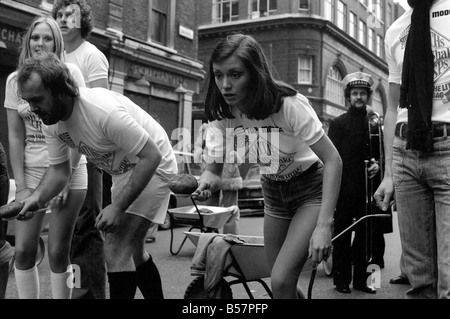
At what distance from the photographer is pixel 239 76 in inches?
110

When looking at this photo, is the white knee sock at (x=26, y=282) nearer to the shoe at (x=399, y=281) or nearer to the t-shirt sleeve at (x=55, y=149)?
the t-shirt sleeve at (x=55, y=149)

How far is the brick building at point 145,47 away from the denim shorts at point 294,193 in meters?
10.5

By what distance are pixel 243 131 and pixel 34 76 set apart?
1077mm

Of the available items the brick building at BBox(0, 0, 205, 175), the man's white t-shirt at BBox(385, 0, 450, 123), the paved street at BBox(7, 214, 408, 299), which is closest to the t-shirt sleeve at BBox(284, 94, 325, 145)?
the man's white t-shirt at BBox(385, 0, 450, 123)

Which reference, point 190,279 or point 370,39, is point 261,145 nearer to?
point 190,279

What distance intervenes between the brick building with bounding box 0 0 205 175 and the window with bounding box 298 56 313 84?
34.7 ft

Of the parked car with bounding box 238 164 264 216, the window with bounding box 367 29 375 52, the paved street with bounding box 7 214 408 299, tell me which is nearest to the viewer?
the paved street with bounding box 7 214 408 299

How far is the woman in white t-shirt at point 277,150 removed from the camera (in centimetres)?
278

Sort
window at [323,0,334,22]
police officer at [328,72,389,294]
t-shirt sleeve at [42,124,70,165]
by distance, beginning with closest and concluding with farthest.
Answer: t-shirt sleeve at [42,124,70,165] → police officer at [328,72,389,294] → window at [323,0,334,22]

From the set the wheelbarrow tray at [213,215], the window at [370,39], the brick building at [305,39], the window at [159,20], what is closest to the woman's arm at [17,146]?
the wheelbarrow tray at [213,215]

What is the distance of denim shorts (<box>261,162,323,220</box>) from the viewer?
10.1 feet

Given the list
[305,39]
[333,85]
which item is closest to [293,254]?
[305,39]

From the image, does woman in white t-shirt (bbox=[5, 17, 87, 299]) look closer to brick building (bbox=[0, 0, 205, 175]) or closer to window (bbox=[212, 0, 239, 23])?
brick building (bbox=[0, 0, 205, 175])

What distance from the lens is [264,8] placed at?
28.3 metres
